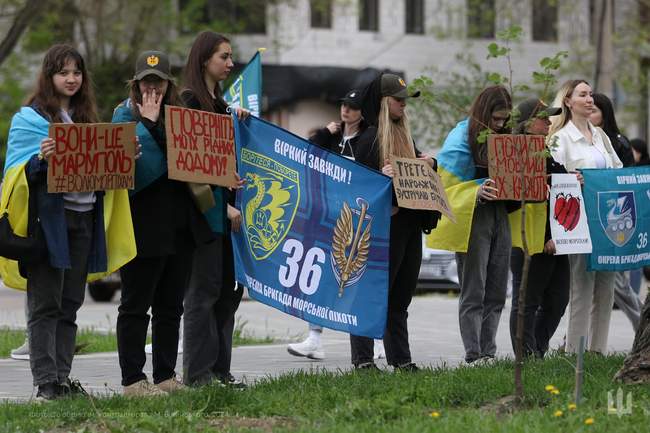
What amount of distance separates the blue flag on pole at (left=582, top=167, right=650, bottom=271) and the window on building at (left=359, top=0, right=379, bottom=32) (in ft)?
87.2

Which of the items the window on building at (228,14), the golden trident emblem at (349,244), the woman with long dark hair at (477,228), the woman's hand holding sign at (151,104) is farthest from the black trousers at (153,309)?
the window on building at (228,14)

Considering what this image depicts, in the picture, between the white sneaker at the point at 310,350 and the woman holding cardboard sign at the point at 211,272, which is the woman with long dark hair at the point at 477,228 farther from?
the woman holding cardboard sign at the point at 211,272

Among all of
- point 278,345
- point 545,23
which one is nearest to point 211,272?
point 278,345

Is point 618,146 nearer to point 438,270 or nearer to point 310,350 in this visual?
point 310,350

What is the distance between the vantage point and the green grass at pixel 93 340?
12.1 metres

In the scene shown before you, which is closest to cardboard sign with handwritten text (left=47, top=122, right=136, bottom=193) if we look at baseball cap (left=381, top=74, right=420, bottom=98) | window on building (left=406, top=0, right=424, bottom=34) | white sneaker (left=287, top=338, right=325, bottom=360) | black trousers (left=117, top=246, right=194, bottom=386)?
black trousers (left=117, top=246, right=194, bottom=386)

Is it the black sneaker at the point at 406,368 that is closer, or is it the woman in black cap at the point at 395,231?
the black sneaker at the point at 406,368

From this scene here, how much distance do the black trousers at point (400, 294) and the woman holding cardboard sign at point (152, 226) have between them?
66.6 inches

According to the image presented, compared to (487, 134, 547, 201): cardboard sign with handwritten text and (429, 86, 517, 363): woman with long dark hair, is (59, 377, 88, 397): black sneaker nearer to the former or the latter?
(429, 86, 517, 363): woman with long dark hair

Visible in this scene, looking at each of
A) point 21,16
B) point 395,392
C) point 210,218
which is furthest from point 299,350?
point 21,16

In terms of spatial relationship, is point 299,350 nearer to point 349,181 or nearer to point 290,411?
point 349,181

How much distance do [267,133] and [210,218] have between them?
0.83m

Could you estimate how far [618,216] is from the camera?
11.5m

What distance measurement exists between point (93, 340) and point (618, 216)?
4499 millimetres
